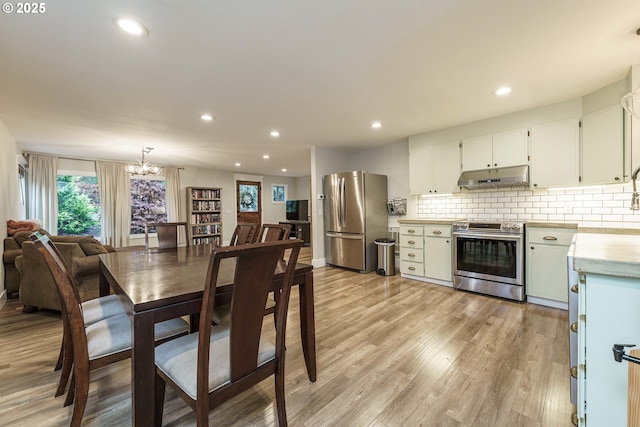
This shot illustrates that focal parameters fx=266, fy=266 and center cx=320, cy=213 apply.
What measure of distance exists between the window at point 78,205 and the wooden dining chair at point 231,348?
250 inches

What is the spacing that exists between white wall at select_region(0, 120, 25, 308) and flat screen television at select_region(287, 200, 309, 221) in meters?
6.23

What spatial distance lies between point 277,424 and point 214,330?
59cm

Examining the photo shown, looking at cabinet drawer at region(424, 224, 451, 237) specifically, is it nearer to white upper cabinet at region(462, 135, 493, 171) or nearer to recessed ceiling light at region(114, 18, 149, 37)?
white upper cabinet at region(462, 135, 493, 171)

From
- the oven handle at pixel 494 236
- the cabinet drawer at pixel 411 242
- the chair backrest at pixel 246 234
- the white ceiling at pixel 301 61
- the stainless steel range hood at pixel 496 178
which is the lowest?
the cabinet drawer at pixel 411 242

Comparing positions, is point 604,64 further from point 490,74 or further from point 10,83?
point 10,83

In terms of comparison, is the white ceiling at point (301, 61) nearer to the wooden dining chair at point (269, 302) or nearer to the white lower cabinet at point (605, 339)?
the wooden dining chair at point (269, 302)

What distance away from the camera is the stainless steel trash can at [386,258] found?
4430 millimetres

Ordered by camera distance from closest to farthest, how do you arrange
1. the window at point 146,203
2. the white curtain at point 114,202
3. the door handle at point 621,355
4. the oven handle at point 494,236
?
the door handle at point 621,355
the oven handle at point 494,236
the white curtain at point 114,202
the window at point 146,203

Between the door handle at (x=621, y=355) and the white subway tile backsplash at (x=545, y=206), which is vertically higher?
the white subway tile backsplash at (x=545, y=206)

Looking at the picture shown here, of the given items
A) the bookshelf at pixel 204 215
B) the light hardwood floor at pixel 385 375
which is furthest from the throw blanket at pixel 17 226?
the bookshelf at pixel 204 215

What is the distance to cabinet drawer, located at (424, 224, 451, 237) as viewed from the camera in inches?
147

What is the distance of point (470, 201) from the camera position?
12.9 feet

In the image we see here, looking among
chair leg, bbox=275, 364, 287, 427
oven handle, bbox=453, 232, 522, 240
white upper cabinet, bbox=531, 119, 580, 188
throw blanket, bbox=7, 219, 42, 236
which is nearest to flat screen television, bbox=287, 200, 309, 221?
oven handle, bbox=453, 232, 522, 240

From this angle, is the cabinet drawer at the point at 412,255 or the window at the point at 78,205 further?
the window at the point at 78,205
